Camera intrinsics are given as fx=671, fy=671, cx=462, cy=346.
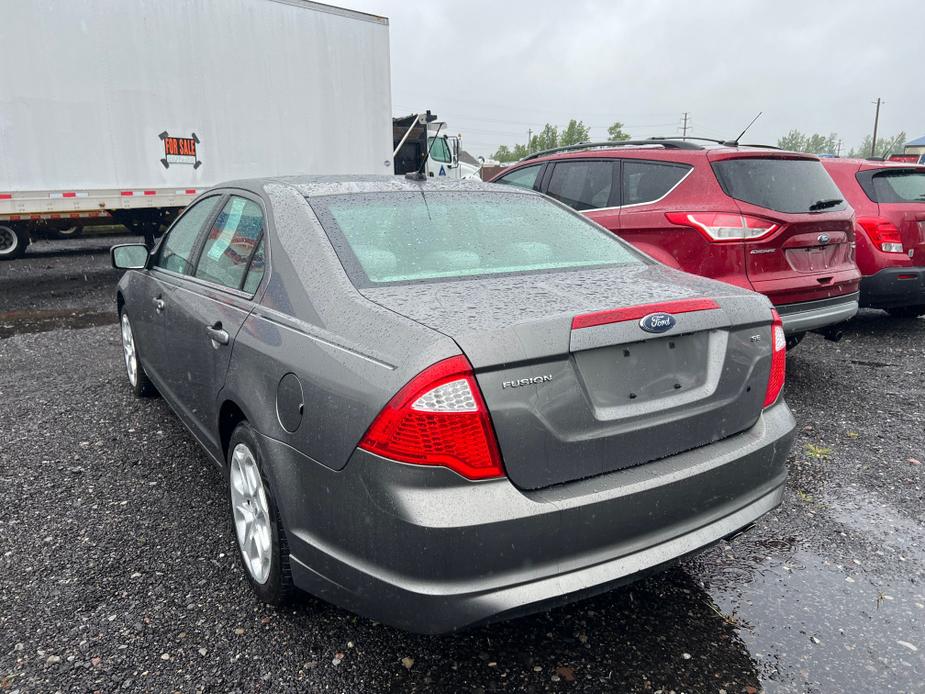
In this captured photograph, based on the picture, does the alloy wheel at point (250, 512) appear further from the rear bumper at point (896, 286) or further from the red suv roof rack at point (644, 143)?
the rear bumper at point (896, 286)

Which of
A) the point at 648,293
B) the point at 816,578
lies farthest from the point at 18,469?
the point at 816,578

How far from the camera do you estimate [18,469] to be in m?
3.62

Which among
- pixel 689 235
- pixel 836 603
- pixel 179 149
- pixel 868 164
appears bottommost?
pixel 836 603

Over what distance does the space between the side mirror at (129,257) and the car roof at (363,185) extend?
42.9 inches

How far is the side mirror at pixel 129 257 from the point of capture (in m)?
3.90

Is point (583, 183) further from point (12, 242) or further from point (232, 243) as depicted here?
point (12, 242)

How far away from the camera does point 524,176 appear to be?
639 cm

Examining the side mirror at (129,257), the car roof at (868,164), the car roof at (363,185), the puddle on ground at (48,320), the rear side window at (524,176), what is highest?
the car roof at (868,164)

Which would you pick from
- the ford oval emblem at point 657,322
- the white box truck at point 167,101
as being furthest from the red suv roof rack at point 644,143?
the white box truck at point 167,101

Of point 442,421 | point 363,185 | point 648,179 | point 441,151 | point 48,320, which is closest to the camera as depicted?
point 442,421

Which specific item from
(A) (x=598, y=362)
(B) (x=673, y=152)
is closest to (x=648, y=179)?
(B) (x=673, y=152)

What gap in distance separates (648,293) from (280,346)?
1.20 meters

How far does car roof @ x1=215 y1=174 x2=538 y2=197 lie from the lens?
9.01ft

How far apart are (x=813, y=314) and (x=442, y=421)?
12.1 ft
